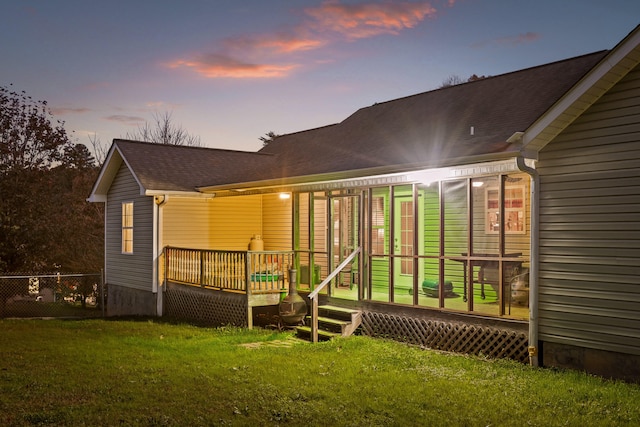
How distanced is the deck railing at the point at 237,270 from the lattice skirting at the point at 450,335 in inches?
116

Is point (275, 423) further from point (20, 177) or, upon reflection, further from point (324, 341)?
point (20, 177)

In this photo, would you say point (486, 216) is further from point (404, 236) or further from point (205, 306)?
point (205, 306)

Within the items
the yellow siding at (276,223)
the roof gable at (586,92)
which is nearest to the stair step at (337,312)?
the yellow siding at (276,223)

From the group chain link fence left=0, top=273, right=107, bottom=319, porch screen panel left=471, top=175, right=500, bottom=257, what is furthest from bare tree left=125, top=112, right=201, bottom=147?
porch screen panel left=471, top=175, right=500, bottom=257

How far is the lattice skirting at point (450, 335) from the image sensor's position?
9.55 m

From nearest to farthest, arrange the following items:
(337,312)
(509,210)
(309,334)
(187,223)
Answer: (309,334)
(337,312)
(509,210)
(187,223)

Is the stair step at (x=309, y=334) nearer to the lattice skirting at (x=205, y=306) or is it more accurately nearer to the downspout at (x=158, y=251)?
the lattice skirting at (x=205, y=306)

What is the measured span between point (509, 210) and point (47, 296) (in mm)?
19812

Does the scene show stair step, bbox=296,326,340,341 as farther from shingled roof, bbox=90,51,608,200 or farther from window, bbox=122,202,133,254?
window, bbox=122,202,133,254

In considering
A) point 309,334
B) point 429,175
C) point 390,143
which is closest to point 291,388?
point 309,334

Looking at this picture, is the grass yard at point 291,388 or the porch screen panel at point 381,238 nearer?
the grass yard at point 291,388

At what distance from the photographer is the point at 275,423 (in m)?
6.52

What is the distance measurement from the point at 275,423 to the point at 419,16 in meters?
13.3

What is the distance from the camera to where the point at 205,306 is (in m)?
15.4
